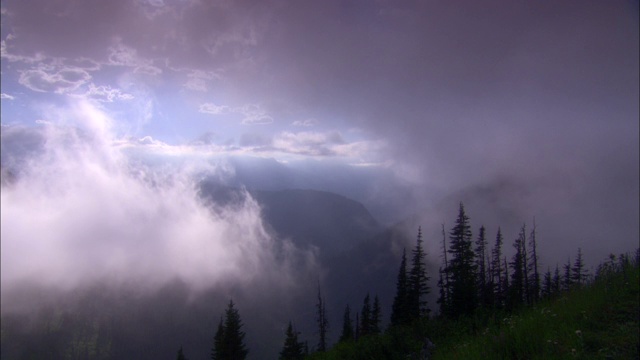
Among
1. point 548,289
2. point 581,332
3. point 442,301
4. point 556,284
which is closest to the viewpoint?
point 581,332

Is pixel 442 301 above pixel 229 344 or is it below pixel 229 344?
above

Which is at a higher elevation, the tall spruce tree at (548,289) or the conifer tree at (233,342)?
the tall spruce tree at (548,289)

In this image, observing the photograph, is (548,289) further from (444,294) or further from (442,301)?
(444,294)

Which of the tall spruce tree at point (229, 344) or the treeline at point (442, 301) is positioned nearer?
the treeline at point (442, 301)

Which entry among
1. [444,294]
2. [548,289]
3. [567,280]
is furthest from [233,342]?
[567,280]

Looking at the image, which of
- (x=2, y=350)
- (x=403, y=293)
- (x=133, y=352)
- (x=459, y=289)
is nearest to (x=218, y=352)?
(x=403, y=293)

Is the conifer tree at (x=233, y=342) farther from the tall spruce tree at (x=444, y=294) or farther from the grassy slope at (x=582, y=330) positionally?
the grassy slope at (x=582, y=330)

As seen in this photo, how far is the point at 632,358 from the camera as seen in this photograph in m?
4.80

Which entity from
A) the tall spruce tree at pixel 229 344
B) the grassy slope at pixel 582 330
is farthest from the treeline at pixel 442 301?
the grassy slope at pixel 582 330

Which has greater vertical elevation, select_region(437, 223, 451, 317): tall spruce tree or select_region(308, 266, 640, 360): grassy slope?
select_region(437, 223, 451, 317): tall spruce tree

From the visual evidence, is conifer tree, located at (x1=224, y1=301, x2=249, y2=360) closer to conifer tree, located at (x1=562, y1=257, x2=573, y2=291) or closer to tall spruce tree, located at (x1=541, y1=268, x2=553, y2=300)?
tall spruce tree, located at (x1=541, y1=268, x2=553, y2=300)

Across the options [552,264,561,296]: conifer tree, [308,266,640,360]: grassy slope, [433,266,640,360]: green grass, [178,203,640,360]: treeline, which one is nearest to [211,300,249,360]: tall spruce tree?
[178,203,640,360]: treeline

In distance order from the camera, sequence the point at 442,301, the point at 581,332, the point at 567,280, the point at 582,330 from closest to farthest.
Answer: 1. the point at 581,332
2. the point at 582,330
3. the point at 567,280
4. the point at 442,301

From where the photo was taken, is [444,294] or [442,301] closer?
[442,301]
